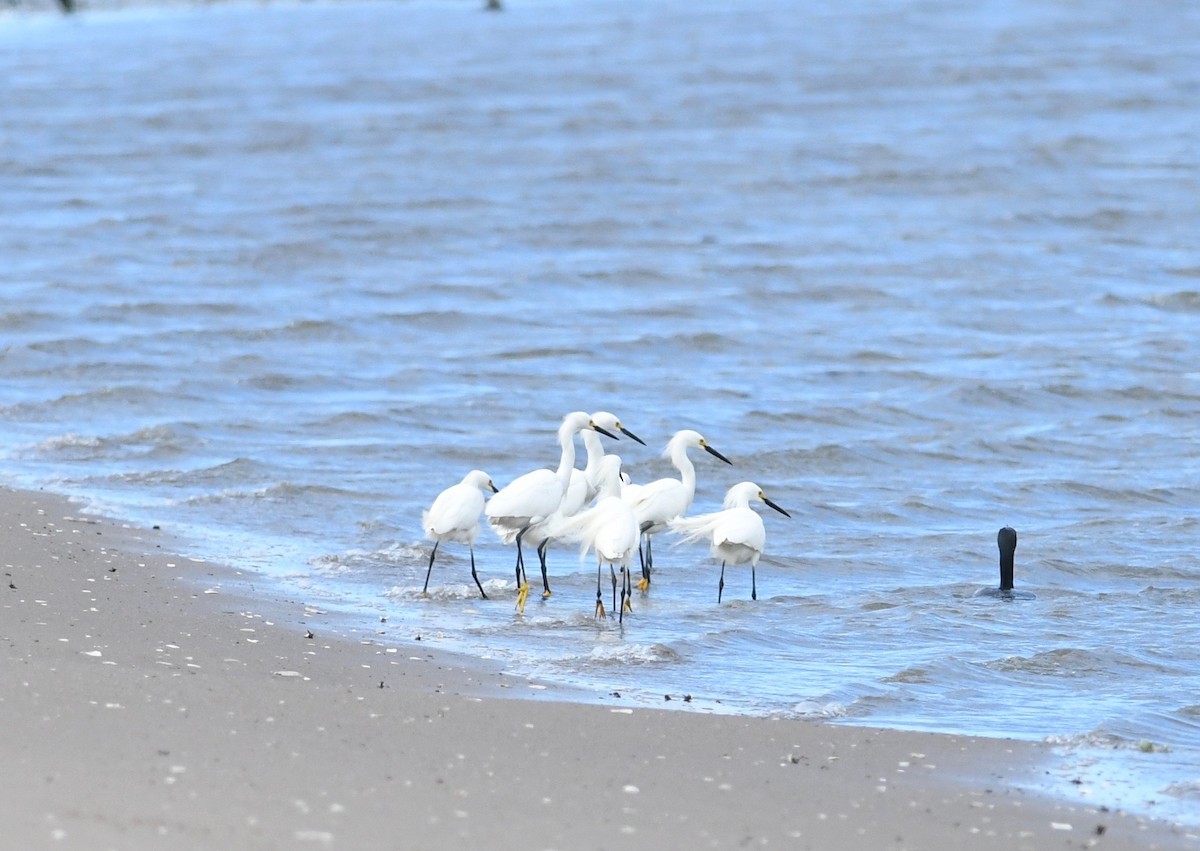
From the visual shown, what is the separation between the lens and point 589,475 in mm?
10812

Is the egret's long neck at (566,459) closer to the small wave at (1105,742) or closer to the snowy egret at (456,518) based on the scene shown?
the snowy egret at (456,518)

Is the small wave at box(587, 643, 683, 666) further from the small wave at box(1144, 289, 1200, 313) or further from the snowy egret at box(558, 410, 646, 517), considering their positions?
the small wave at box(1144, 289, 1200, 313)

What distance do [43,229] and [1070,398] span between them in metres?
14.1

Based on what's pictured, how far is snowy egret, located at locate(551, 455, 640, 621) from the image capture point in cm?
922

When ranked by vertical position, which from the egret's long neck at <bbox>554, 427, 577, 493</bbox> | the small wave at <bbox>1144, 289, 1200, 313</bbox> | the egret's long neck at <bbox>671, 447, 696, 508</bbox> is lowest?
the small wave at <bbox>1144, 289, 1200, 313</bbox>

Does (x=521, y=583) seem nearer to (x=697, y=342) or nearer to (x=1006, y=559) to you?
(x=1006, y=559)

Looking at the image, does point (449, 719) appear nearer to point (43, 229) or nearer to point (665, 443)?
point (665, 443)

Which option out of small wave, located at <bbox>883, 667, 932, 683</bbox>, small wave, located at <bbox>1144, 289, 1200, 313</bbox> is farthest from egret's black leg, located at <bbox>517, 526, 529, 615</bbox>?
small wave, located at <bbox>1144, 289, 1200, 313</bbox>

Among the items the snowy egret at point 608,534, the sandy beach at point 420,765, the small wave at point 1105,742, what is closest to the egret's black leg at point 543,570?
the snowy egret at point 608,534

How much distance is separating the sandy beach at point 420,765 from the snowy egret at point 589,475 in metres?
2.56

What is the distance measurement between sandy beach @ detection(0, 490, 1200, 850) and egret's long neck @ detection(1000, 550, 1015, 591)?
9.71 ft

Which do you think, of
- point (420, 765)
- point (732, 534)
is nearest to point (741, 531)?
point (732, 534)

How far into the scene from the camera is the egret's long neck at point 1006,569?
9.86m

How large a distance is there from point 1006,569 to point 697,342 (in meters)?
8.42
